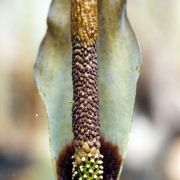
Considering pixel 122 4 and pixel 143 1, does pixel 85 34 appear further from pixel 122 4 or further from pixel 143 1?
pixel 143 1

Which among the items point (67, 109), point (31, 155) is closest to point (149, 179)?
point (31, 155)

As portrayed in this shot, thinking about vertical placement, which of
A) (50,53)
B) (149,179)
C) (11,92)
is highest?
(50,53)

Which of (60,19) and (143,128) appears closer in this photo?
(60,19)

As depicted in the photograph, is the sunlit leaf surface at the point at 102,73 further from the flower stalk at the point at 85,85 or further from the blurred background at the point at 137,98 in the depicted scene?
the blurred background at the point at 137,98

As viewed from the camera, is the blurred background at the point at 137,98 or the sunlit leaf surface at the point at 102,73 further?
the blurred background at the point at 137,98

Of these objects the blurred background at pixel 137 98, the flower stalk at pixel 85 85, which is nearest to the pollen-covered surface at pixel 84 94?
the flower stalk at pixel 85 85

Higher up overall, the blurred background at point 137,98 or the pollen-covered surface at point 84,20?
the pollen-covered surface at point 84,20
